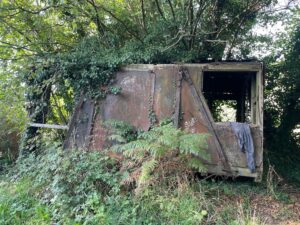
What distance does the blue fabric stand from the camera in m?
5.34

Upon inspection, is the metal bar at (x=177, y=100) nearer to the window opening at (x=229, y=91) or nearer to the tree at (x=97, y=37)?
the tree at (x=97, y=37)

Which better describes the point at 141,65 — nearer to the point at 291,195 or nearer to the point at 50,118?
the point at 50,118

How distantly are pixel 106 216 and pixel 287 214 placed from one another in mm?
2837

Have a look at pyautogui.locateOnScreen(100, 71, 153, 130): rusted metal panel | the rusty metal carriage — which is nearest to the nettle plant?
the rusty metal carriage

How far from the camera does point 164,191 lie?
14.9 feet

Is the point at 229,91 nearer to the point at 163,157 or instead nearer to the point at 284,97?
the point at 284,97

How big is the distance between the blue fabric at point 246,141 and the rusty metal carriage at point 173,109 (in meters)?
0.10

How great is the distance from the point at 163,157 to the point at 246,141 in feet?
5.60

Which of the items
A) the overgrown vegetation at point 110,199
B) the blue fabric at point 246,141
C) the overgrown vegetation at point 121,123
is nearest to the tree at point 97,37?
the overgrown vegetation at point 121,123

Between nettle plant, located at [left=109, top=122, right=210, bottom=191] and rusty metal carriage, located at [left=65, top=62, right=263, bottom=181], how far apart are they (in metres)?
0.75

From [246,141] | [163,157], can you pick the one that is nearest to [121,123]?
[163,157]

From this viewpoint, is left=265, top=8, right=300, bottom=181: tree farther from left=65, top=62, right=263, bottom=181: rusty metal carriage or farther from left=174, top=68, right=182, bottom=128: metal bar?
left=174, top=68, right=182, bottom=128: metal bar

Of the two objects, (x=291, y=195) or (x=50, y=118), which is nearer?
(x=291, y=195)

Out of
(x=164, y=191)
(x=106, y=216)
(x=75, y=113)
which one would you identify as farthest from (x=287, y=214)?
(x=75, y=113)
